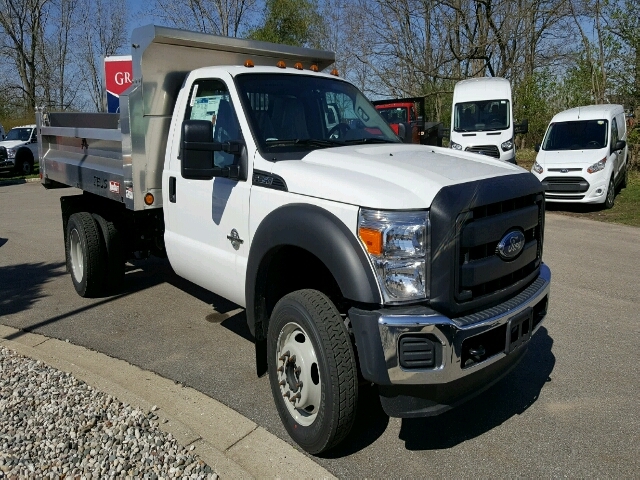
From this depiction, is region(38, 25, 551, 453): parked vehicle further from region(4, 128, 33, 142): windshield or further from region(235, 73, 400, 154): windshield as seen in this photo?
region(4, 128, 33, 142): windshield

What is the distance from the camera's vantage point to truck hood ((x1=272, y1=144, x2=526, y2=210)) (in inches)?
121

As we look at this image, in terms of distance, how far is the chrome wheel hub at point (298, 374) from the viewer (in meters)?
3.37

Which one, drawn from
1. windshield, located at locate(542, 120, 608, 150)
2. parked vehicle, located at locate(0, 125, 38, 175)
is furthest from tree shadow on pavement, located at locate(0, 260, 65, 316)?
parked vehicle, located at locate(0, 125, 38, 175)

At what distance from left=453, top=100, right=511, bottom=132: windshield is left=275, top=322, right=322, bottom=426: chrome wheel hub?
1508cm

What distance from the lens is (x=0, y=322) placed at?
19.1ft

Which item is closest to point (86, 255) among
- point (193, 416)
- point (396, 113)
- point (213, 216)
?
point (213, 216)

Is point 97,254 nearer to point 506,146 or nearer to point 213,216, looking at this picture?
point 213,216

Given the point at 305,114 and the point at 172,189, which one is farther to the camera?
the point at 172,189

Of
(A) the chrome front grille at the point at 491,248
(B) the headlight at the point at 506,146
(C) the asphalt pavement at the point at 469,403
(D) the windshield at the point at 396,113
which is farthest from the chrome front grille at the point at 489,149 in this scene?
(A) the chrome front grille at the point at 491,248

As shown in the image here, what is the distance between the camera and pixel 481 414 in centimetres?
395

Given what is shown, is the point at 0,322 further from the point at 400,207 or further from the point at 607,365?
the point at 607,365

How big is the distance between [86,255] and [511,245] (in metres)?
4.46

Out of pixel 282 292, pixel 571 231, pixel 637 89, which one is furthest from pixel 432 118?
pixel 282 292

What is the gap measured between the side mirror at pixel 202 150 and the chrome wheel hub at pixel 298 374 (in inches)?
46.2
